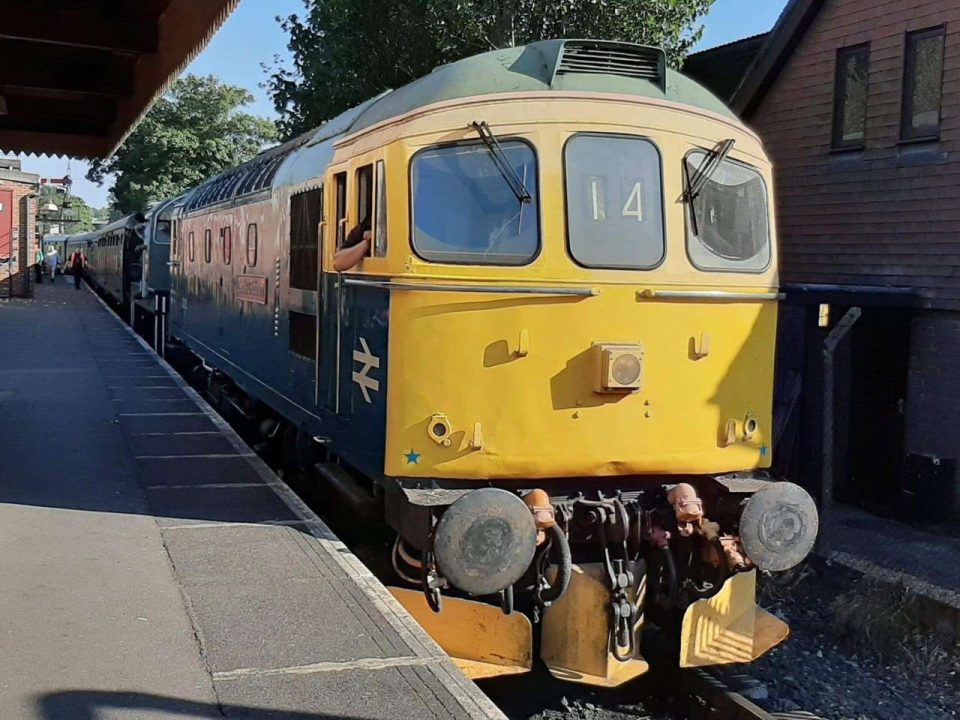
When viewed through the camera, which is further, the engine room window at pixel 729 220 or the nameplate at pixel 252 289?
the nameplate at pixel 252 289

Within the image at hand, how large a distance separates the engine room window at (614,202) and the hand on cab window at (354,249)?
1.21 metres

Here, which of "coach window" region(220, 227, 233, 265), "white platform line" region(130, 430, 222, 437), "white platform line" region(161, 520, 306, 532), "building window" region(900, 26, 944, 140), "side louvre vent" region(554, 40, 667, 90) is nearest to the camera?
"side louvre vent" region(554, 40, 667, 90)

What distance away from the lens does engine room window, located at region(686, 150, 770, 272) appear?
6.04 m

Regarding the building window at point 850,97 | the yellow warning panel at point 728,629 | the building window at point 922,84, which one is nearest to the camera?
the yellow warning panel at point 728,629

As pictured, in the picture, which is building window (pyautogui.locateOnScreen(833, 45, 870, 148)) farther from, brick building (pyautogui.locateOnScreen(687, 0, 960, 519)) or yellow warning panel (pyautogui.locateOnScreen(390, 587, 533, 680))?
yellow warning panel (pyautogui.locateOnScreen(390, 587, 533, 680))

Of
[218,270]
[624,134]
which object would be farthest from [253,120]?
[624,134]

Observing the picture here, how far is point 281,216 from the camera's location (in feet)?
27.2

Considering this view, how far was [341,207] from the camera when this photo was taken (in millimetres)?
6629

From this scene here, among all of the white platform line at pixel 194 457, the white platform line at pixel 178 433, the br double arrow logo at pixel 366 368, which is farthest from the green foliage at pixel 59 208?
the br double arrow logo at pixel 366 368

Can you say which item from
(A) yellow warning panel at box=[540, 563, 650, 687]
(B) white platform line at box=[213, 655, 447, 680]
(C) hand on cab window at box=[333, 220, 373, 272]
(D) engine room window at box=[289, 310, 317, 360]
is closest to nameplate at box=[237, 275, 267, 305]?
(D) engine room window at box=[289, 310, 317, 360]

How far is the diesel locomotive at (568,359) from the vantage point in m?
5.58

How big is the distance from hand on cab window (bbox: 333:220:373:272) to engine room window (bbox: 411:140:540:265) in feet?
1.57

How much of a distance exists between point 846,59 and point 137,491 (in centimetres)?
971

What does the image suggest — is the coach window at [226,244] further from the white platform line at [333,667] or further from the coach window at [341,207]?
the white platform line at [333,667]
